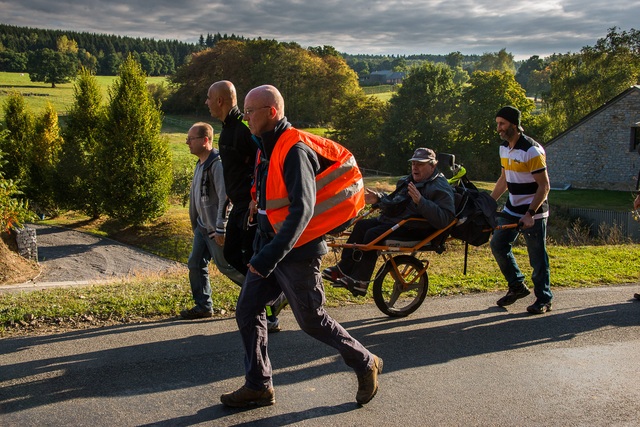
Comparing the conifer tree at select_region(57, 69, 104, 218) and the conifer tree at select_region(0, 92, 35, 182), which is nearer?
the conifer tree at select_region(57, 69, 104, 218)

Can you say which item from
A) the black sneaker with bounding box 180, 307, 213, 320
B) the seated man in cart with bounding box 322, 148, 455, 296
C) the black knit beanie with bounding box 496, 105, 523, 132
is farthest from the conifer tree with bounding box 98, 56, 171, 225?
the black knit beanie with bounding box 496, 105, 523, 132

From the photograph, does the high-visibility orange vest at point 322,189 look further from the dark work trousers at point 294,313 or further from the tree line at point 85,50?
the tree line at point 85,50

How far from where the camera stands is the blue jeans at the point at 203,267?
6.00 meters

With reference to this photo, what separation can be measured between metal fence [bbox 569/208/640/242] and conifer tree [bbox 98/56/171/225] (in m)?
22.6

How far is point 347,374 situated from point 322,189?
1.65 metres

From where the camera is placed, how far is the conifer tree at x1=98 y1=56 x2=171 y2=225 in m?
29.0

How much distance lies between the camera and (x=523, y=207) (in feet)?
22.4

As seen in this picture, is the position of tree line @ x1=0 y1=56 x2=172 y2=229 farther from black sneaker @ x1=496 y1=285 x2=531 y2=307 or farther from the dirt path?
black sneaker @ x1=496 y1=285 x2=531 y2=307

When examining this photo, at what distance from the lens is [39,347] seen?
5.09m

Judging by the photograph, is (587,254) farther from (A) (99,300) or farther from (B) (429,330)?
(A) (99,300)

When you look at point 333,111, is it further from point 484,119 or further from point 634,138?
point 634,138

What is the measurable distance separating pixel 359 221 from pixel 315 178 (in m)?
2.53

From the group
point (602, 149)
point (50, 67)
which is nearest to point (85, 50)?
point (50, 67)

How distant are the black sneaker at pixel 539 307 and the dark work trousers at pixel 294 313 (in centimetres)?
305
